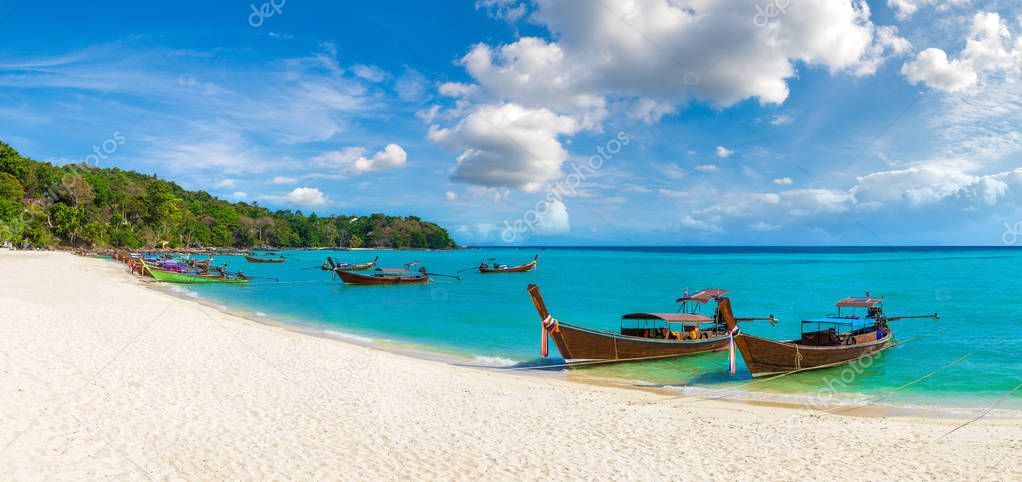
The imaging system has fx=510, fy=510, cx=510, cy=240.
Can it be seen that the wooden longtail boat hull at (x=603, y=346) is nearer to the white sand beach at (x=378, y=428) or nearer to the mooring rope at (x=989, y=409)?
the white sand beach at (x=378, y=428)

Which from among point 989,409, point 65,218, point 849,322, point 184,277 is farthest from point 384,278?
point 65,218

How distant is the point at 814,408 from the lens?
12734 millimetres

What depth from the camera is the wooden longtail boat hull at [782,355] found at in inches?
615

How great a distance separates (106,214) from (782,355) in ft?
335

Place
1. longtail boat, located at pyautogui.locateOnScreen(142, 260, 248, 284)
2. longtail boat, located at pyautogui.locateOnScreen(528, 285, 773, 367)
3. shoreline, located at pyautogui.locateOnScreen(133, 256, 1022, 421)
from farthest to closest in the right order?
longtail boat, located at pyautogui.locateOnScreen(142, 260, 248, 284)
longtail boat, located at pyautogui.locateOnScreen(528, 285, 773, 367)
shoreline, located at pyautogui.locateOnScreen(133, 256, 1022, 421)

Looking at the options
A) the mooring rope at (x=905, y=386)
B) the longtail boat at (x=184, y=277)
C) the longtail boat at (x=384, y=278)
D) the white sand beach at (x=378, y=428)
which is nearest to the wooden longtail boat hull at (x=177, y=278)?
the longtail boat at (x=184, y=277)

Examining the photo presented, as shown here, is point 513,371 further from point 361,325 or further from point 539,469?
point 361,325

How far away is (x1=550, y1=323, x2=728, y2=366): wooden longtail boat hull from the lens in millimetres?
17266

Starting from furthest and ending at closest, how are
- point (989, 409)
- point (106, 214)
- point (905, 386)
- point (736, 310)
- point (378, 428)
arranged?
point (106, 214) → point (736, 310) → point (905, 386) → point (989, 409) → point (378, 428)

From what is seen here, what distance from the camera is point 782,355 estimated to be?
15.9 m

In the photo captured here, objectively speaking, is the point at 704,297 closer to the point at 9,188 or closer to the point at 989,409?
the point at 989,409

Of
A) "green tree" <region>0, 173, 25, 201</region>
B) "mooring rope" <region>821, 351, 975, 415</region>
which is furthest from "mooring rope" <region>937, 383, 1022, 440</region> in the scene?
"green tree" <region>0, 173, 25, 201</region>

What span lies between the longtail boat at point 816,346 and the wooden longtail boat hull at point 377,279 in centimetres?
4132

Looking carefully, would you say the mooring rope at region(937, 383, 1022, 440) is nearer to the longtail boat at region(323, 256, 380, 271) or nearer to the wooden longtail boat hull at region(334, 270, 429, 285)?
the longtail boat at region(323, 256, 380, 271)
